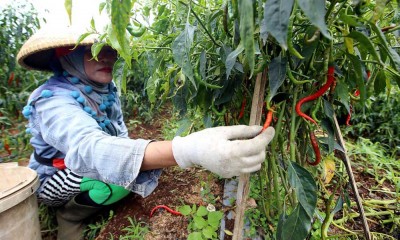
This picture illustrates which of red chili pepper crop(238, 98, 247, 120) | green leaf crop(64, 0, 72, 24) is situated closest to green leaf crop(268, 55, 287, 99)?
red chili pepper crop(238, 98, 247, 120)

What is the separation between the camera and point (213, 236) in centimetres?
87

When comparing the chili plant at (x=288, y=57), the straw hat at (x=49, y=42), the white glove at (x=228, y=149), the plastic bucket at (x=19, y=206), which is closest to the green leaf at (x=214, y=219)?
the chili plant at (x=288, y=57)

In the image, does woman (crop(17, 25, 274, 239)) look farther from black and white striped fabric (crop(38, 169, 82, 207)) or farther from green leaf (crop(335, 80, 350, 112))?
green leaf (crop(335, 80, 350, 112))

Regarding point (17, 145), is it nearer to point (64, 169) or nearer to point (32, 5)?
point (64, 169)

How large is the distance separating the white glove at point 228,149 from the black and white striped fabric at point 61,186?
2.46 ft

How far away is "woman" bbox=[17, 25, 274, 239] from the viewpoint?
596 mm

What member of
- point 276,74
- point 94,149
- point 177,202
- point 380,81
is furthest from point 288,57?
point 177,202

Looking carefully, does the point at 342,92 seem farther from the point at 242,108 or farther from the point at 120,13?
the point at 120,13

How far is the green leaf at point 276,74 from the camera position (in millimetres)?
434

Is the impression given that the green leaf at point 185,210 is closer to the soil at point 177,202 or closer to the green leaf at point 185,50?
the soil at point 177,202

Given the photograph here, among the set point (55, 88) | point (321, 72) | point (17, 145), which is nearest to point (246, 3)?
point (321, 72)

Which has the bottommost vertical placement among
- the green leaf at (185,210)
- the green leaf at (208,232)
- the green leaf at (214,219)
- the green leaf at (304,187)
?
the green leaf at (208,232)

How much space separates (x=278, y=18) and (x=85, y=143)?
0.65m

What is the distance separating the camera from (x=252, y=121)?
1.87ft
